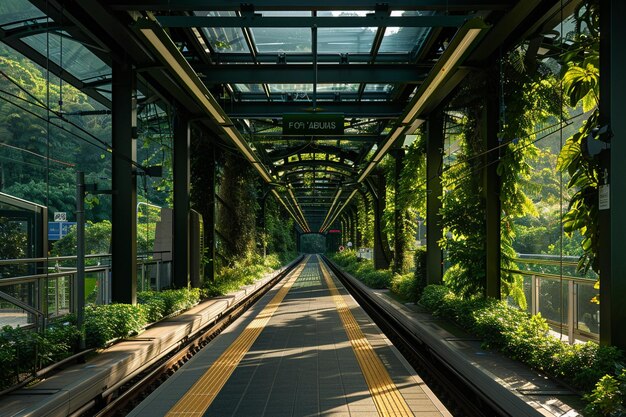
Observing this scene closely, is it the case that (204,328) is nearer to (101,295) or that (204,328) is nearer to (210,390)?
(101,295)

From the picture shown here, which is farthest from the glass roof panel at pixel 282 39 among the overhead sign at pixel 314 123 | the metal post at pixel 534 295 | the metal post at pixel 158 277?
the metal post at pixel 534 295

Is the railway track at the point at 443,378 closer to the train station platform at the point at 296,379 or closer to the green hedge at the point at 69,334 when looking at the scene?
the train station platform at the point at 296,379

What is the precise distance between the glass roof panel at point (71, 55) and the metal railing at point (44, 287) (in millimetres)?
3308

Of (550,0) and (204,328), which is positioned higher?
(550,0)

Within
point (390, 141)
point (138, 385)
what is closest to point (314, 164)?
point (390, 141)

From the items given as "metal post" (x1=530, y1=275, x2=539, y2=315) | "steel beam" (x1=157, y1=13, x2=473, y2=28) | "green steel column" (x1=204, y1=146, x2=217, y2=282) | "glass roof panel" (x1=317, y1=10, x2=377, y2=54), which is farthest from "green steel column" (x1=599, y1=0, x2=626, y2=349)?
"green steel column" (x1=204, y1=146, x2=217, y2=282)

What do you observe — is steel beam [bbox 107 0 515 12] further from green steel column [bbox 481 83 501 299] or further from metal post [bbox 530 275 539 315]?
metal post [bbox 530 275 539 315]

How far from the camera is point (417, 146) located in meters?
17.3

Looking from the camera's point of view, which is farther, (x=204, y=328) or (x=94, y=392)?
(x=204, y=328)

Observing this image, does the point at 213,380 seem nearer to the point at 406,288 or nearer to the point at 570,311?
the point at 570,311

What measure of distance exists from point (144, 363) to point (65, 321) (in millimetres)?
1236

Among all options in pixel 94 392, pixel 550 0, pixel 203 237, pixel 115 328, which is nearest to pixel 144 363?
pixel 115 328

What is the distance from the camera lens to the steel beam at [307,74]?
1205 centimetres

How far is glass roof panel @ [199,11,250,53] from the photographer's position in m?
10.6
